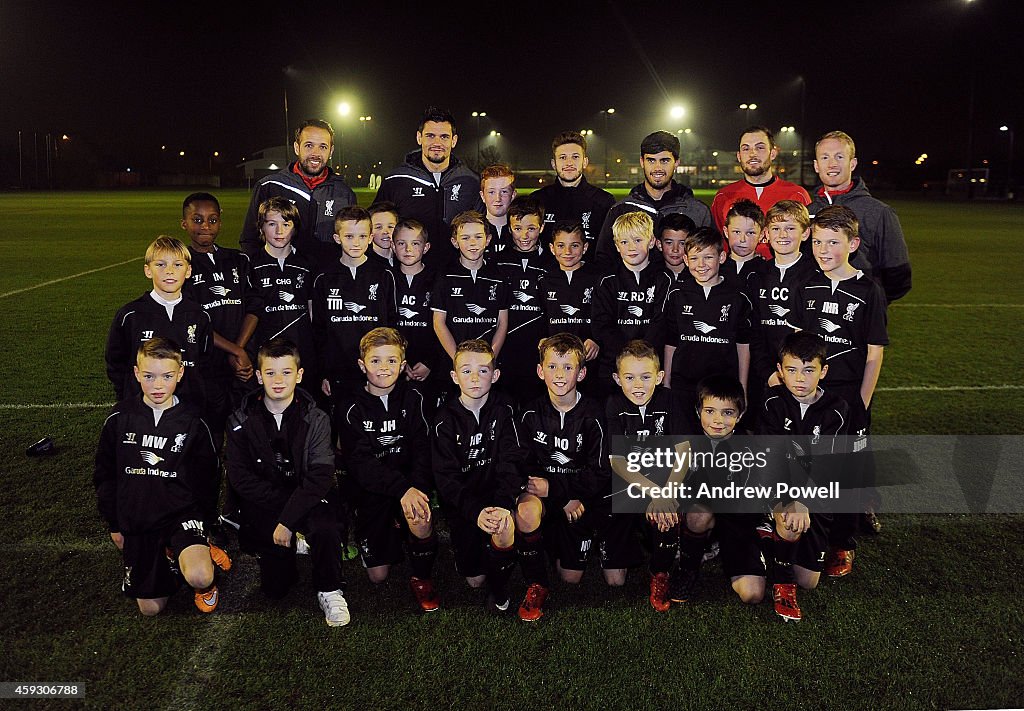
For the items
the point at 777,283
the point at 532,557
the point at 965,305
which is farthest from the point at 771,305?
the point at 965,305

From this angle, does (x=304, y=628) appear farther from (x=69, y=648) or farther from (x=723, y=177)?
(x=723, y=177)

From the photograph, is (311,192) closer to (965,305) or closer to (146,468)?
(146,468)

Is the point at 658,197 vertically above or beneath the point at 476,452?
above

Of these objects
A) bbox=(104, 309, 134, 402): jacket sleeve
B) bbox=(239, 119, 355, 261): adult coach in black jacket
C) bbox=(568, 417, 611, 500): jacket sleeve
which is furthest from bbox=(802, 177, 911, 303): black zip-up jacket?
bbox=(104, 309, 134, 402): jacket sleeve

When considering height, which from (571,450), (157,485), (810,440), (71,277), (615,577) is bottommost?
(71,277)

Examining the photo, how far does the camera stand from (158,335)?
431 centimetres

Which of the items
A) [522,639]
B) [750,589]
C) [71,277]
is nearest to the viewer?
[522,639]

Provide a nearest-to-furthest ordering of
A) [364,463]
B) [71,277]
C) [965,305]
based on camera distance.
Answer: [364,463] < [965,305] < [71,277]

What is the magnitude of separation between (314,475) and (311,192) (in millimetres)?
2438

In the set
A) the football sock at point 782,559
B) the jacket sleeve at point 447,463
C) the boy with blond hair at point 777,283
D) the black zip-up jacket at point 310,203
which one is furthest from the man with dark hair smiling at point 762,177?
the black zip-up jacket at point 310,203

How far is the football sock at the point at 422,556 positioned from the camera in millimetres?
3768

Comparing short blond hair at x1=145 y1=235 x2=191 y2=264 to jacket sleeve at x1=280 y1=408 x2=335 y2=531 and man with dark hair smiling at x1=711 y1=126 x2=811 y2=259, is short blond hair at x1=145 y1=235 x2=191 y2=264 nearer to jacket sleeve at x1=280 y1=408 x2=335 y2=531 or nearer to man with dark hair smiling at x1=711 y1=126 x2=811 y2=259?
jacket sleeve at x1=280 y1=408 x2=335 y2=531

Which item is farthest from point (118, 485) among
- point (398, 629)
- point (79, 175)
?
point (79, 175)

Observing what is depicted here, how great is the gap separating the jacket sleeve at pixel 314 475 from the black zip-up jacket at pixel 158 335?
2.80 ft
